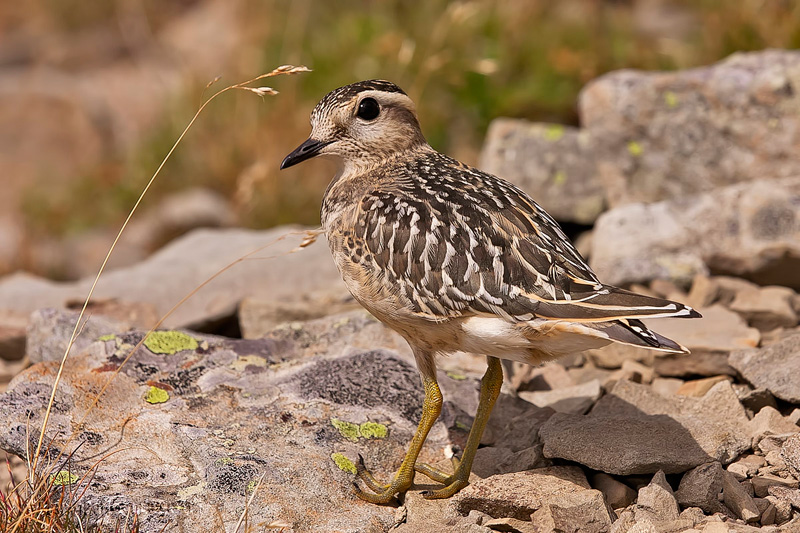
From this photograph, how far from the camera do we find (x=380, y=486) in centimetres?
529

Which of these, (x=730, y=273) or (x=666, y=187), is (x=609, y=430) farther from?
(x=666, y=187)

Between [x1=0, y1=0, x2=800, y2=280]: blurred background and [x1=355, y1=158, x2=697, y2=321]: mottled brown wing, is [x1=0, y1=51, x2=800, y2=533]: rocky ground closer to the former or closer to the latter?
[x1=355, y1=158, x2=697, y2=321]: mottled brown wing

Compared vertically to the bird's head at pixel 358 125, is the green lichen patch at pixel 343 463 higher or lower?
lower

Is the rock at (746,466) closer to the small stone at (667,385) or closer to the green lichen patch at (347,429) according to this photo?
the small stone at (667,385)

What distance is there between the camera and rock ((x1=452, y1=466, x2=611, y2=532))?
451 centimetres

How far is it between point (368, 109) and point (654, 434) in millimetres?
2660

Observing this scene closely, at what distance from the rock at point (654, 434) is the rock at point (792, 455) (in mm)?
303

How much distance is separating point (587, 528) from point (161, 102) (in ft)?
37.2

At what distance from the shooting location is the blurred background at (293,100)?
35.1 feet

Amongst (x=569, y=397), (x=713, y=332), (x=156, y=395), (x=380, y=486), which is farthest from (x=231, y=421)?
(x=713, y=332)

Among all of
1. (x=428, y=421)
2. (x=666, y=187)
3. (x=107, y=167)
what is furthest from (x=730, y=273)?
(x=107, y=167)

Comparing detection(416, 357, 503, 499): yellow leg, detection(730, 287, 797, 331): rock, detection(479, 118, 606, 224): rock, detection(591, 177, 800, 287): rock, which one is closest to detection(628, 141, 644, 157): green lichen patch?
detection(479, 118, 606, 224): rock

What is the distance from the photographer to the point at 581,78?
35.1 ft

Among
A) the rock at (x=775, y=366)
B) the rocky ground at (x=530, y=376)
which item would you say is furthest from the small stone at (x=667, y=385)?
the rock at (x=775, y=366)
